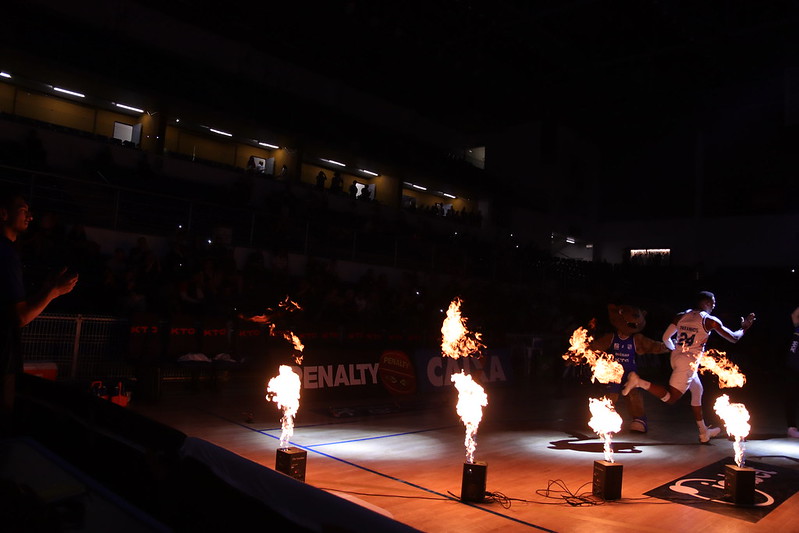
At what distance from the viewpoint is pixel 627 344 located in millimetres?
10102

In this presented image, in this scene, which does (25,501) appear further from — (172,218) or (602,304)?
(602,304)

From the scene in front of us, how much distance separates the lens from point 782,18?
1906 cm

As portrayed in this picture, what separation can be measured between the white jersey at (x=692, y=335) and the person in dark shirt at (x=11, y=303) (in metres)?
9.05

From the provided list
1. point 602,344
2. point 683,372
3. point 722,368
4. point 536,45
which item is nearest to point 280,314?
point 602,344

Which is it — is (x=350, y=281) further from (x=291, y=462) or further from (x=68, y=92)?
(x=68, y=92)

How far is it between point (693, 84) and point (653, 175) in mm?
9165

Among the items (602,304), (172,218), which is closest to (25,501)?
(172,218)

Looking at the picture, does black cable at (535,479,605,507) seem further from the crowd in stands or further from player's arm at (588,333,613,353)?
the crowd in stands

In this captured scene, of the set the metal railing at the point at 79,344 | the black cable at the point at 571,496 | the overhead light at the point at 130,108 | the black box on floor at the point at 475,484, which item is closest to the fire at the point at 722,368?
the black cable at the point at 571,496

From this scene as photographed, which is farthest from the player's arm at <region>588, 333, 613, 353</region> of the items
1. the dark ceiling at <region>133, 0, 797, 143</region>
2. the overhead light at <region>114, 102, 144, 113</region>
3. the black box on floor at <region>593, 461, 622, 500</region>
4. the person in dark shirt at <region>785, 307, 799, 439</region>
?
the overhead light at <region>114, 102, 144, 113</region>

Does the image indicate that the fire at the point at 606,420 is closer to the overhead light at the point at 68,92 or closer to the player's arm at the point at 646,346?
the player's arm at the point at 646,346

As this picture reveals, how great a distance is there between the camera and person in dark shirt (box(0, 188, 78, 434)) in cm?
403

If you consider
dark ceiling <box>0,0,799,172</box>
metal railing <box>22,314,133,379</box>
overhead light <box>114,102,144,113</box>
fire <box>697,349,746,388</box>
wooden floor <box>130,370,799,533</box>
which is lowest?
wooden floor <box>130,370,799,533</box>

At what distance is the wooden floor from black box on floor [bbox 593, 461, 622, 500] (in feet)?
0.30
